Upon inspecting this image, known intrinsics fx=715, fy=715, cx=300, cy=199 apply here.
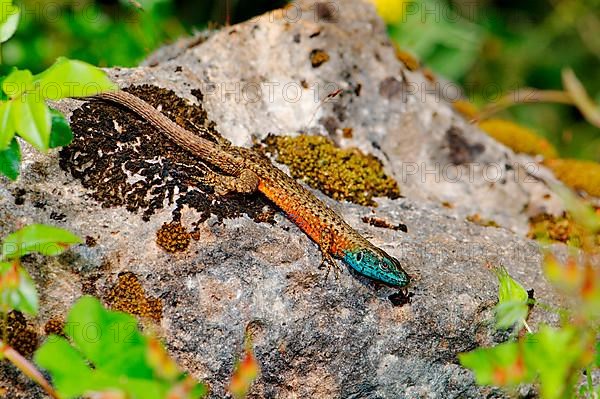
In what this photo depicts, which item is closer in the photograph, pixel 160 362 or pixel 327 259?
pixel 160 362

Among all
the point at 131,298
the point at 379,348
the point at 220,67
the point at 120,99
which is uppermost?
the point at 220,67

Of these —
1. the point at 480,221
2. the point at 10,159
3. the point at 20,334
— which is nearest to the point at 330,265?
the point at 480,221

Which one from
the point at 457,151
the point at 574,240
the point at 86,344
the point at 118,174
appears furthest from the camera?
the point at 457,151

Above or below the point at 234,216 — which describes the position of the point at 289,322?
below

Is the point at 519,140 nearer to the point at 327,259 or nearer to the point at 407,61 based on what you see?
the point at 407,61

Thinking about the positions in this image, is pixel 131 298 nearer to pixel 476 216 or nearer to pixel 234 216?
pixel 234 216

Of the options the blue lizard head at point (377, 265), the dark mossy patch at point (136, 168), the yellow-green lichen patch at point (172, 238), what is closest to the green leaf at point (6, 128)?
the dark mossy patch at point (136, 168)

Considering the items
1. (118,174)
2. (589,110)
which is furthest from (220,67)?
(589,110)
